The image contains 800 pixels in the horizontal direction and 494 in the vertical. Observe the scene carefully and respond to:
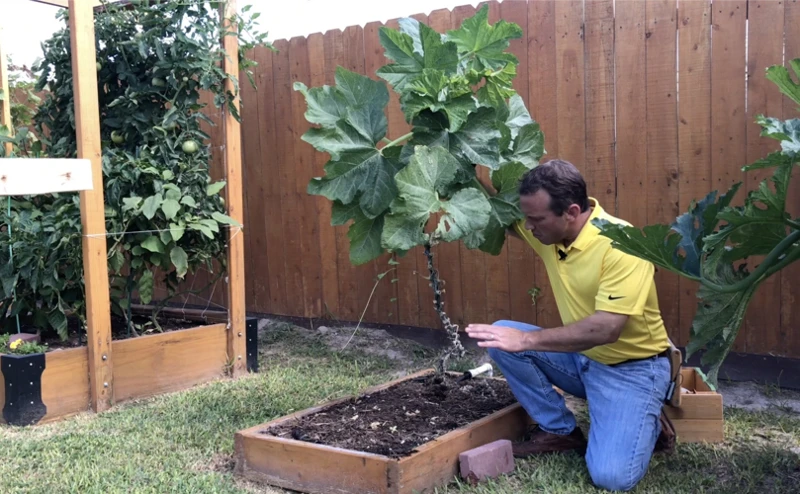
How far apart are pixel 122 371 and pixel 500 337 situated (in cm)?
234

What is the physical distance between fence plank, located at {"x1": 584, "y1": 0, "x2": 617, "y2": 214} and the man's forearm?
1.61 metres

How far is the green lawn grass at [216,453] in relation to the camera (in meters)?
2.77

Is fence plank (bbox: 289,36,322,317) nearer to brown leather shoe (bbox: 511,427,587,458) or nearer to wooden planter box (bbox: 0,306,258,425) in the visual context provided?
wooden planter box (bbox: 0,306,258,425)

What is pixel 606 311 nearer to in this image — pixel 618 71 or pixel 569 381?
pixel 569 381

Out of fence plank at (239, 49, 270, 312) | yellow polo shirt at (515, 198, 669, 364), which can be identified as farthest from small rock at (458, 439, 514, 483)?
fence plank at (239, 49, 270, 312)

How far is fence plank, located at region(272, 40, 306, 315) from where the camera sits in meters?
5.61

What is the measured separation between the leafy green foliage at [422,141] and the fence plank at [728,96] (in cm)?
132

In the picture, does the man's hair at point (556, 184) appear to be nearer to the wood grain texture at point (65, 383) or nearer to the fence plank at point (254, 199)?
the wood grain texture at point (65, 383)

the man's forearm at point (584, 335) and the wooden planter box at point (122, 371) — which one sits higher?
the man's forearm at point (584, 335)

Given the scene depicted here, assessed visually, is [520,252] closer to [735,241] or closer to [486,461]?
[486,461]

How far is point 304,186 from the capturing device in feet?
18.2

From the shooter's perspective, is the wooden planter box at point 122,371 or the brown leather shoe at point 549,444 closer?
the brown leather shoe at point 549,444

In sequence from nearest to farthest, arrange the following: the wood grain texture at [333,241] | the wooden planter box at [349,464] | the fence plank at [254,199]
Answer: the wooden planter box at [349,464], the wood grain texture at [333,241], the fence plank at [254,199]

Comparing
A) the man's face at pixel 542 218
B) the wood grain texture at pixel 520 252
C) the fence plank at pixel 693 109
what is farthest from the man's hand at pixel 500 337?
the wood grain texture at pixel 520 252
